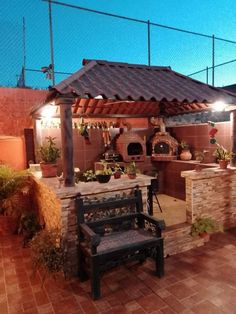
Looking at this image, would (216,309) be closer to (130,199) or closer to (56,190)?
(130,199)

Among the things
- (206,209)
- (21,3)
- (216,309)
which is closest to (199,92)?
(206,209)

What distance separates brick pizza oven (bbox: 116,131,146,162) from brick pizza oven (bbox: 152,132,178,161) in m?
0.48

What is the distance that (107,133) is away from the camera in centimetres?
730

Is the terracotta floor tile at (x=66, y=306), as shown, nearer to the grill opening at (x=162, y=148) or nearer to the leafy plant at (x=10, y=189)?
the leafy plant at (x=10, y=189)

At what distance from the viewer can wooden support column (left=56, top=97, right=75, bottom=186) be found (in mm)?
3686

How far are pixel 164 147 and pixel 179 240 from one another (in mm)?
3595

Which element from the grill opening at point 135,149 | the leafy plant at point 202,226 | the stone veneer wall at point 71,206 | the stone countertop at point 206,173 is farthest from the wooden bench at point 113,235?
the grill opening at point 135,149

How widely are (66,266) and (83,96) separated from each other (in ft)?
8.34

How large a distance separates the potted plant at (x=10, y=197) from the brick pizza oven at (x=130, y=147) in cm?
261

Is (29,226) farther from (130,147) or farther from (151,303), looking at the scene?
(130,147)

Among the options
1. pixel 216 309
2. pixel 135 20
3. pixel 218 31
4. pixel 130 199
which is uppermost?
pixel 218 31

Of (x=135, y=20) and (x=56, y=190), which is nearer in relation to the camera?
(x=56, y=190)

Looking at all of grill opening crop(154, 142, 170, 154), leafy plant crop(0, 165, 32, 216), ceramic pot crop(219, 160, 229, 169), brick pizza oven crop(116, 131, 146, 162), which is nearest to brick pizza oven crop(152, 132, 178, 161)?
grill opening crop(154, 142, 170, 154)

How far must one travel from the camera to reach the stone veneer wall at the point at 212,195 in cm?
477
